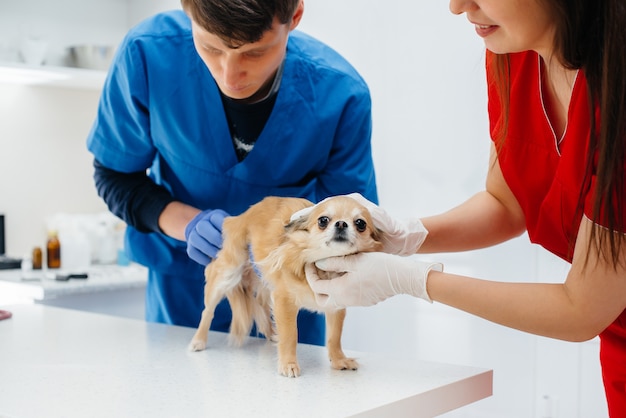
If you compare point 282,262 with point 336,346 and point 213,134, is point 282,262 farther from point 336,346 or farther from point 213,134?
point 213,134

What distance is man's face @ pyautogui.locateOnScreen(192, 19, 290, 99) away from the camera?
1454 mm

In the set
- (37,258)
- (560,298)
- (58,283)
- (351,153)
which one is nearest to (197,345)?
(351,153)

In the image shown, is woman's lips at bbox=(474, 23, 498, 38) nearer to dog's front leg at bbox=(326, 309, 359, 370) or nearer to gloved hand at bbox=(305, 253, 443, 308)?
gloved hand at bbox=(305, 253, 443, 308)

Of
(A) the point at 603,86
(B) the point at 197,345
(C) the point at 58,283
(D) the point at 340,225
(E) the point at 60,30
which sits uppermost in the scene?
(E) the point at 60,30

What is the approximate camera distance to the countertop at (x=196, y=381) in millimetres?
1167

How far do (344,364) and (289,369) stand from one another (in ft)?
0.41

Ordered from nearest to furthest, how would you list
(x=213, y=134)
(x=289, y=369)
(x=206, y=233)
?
(x=289, y=369), (x=206, y=233), (x=213, y=134)

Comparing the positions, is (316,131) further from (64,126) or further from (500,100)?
(64,126)

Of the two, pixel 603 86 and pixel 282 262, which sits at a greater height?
pixel 603 86

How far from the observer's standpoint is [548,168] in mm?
1299

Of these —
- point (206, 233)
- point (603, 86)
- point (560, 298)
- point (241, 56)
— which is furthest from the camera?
point (206, 233)

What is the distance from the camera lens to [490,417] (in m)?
3.16

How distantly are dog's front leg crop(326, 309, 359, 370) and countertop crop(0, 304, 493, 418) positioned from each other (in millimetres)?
23

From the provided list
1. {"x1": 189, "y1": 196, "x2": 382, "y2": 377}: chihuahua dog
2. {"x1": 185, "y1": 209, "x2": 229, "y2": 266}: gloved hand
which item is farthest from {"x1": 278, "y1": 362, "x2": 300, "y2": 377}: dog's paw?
{"x1": 185, "y1": 209, "x2": 229, "y2": 266}: gloved hand
